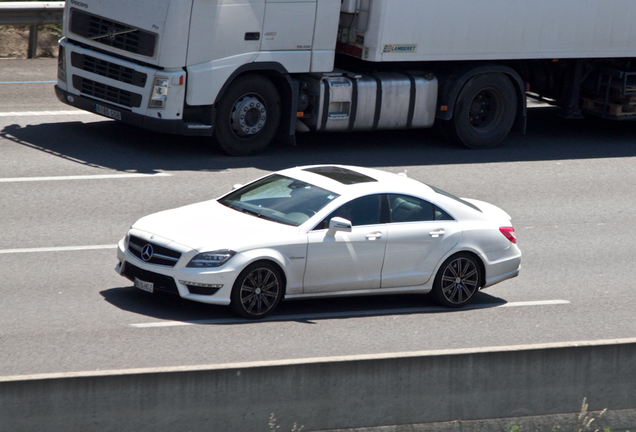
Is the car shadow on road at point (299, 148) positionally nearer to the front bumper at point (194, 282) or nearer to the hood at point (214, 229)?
the hood at point (214, 229)

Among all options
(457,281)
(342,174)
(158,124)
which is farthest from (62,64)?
(457,281)

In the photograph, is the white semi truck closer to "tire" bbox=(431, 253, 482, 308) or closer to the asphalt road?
the asphalt road

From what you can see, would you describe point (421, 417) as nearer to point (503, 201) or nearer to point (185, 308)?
point (185, 308)

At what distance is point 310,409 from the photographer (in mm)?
7547

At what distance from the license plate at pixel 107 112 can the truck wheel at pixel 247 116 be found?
1586 millimetres

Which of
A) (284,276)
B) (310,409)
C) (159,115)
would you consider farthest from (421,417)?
(159,115)

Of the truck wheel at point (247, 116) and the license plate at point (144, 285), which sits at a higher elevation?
the truck wheel at point (247, 116)

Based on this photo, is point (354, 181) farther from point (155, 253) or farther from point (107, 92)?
point (107, 92)

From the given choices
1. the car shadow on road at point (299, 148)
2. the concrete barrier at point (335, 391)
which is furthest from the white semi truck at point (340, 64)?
the concrete barrier at point (335, 391)

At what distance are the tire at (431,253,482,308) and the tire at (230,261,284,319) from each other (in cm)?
194

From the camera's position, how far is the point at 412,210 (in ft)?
34.7

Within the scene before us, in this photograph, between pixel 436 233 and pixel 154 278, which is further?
pixel 436 233

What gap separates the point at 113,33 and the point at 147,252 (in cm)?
698

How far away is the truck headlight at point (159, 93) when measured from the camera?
50.0ft
